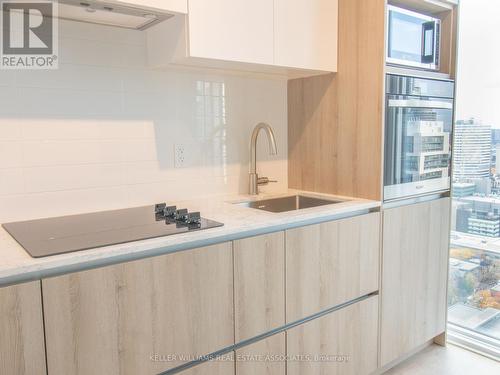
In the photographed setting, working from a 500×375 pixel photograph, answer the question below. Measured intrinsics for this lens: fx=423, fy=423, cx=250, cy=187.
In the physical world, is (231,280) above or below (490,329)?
above

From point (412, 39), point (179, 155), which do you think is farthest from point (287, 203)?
point (412, 39)

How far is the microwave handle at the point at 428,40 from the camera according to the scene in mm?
2305

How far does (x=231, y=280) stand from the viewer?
1550 millimetres

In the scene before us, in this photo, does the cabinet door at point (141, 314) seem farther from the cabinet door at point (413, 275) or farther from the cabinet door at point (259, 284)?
the cabinet door at point (413, 275)

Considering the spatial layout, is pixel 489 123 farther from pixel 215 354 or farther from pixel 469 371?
pixel 215 354

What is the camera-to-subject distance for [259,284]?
164 cm

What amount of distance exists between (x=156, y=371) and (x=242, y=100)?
1449mm

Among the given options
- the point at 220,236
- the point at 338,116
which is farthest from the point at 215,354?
the point at 338,116

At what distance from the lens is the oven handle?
209 centimetres

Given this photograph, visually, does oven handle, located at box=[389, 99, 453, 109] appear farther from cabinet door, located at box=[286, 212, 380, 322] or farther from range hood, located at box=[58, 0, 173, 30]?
range hood, located at box=[58, 0, 173, 30]

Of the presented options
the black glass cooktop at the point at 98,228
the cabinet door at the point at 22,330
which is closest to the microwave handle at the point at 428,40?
the black glass cooktop at the point at 98,228

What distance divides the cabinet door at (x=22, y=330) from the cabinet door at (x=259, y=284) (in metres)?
0.67

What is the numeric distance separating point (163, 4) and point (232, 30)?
0.32m
